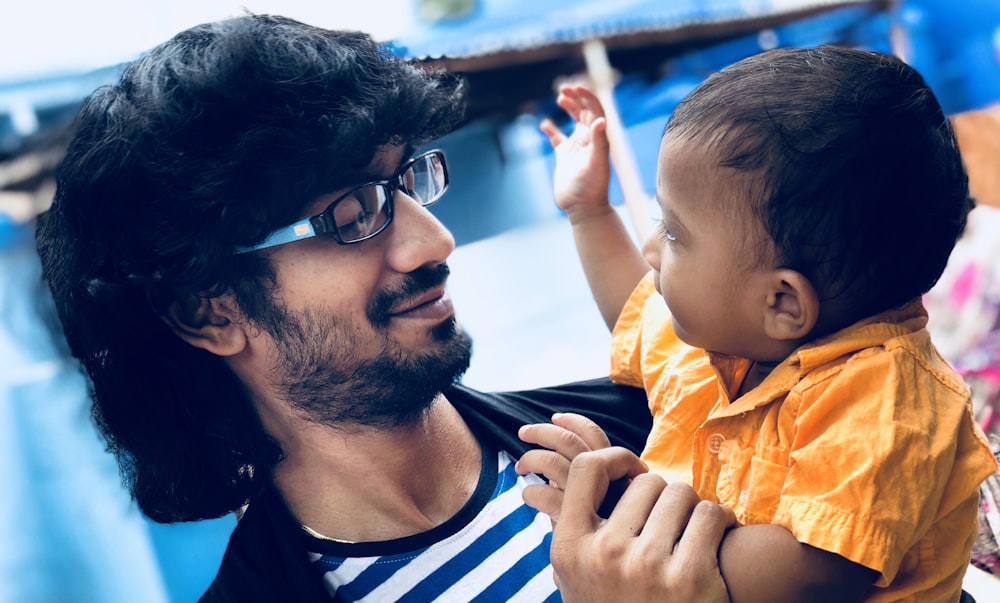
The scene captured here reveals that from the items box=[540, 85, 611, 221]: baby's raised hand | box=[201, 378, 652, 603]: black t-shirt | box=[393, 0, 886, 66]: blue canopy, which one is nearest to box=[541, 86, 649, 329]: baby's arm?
box=[540, 85, 611, 221]: baby's raised hand

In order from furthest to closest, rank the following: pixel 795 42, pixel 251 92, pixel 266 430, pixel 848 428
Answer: pixel 795 42 < pixel 266 430 < pixel 251 92 < pixel 848 428

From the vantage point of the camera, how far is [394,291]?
1284 mm

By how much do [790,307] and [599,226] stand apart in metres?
0.55

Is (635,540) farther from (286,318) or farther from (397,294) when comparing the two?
(286,318)

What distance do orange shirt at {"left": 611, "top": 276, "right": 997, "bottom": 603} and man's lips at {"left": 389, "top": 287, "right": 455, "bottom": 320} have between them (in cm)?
44

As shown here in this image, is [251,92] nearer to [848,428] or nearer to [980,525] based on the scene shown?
[848,428]

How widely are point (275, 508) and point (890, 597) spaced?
89 cm

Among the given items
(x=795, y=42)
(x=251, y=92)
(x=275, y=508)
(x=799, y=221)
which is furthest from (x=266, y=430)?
(x=795, y=42)

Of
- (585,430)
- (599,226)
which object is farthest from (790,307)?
(599,226)

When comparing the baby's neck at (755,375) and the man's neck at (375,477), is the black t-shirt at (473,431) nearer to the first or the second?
the man's neck at (375,477)

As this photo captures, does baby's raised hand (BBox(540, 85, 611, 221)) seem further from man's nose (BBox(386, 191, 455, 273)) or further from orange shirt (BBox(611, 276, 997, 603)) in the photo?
orange shirt (BBox(611, 276, 997, 603))

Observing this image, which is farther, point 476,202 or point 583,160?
point 476,202

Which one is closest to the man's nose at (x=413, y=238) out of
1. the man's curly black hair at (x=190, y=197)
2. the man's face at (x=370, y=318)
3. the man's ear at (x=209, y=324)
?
the man's face at (x=370, y=318)

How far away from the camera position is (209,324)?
1317 millimetres
